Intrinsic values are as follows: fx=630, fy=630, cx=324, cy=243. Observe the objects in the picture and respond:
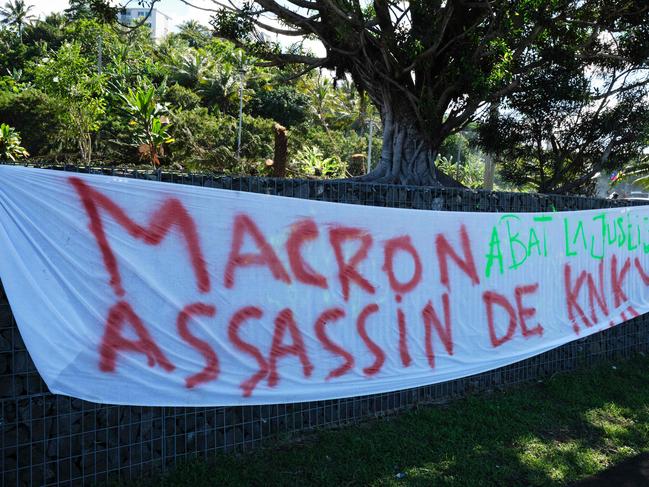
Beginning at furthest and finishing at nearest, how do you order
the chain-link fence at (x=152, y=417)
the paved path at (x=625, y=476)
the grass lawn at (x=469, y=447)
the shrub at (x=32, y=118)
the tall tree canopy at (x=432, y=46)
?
1. the shrub at (x=32, y=118)
2. the tall tree canopy at (x=432, y=46)
3. the paved path at (x=625, y=476)
4. the grass lawn at (x=469, y=447)
5. the chain-link fence at (x=152, y=417)

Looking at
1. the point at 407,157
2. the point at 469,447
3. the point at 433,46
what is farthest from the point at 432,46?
the point at 469,447

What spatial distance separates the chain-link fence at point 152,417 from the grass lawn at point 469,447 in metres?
0.10

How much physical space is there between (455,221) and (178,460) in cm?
249

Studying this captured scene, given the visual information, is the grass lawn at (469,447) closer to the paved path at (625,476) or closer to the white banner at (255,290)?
the paved path at (625,476)

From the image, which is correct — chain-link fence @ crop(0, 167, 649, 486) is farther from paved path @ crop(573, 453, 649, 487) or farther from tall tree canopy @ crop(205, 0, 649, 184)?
tall tree canopy @ crop(205, 0, 649, 184)

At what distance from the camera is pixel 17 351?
2869mm

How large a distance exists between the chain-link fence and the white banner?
17 cm

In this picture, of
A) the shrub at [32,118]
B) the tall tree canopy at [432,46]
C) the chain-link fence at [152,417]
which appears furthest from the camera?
the shrub at [32,118]

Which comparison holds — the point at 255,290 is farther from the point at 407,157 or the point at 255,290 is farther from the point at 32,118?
the point at 32,118

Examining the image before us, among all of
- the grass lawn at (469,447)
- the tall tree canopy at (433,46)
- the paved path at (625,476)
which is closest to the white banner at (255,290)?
the grass lawn at (469,447)

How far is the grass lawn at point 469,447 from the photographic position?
11.5ft

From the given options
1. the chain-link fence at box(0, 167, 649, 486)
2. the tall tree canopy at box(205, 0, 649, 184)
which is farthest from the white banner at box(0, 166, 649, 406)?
the tall tree canopy at box(205, 0, 649, 184)

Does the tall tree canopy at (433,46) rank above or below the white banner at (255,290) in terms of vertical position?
above

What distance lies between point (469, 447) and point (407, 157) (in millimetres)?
6054
